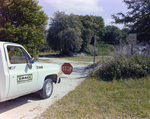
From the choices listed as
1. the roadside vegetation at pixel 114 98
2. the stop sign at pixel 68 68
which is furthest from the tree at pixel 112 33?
the roadside vegetation at pixel 114 98

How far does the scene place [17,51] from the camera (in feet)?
17.4

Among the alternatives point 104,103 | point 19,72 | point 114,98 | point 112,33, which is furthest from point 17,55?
point 112,33

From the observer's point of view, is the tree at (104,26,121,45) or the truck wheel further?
the tree at (104,26,121,45)

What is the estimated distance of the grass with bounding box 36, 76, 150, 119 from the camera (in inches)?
185

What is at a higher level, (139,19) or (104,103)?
(139,19)

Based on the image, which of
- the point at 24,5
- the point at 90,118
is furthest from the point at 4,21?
the point at 90,118

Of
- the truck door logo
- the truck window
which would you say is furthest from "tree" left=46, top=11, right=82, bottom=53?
the truck door logo

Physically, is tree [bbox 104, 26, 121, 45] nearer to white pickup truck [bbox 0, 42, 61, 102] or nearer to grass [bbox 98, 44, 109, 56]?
grass [bbox 98, 44, 109, 56]

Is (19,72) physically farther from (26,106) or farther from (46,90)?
(46,90)

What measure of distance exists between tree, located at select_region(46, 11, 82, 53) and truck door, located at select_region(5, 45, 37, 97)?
27.7 m

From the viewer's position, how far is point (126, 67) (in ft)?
29.1

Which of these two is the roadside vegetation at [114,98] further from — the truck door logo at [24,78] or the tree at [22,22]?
the tree at [22,22]

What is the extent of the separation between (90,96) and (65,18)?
30.6 m

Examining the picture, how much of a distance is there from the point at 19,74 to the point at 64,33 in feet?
95.4
